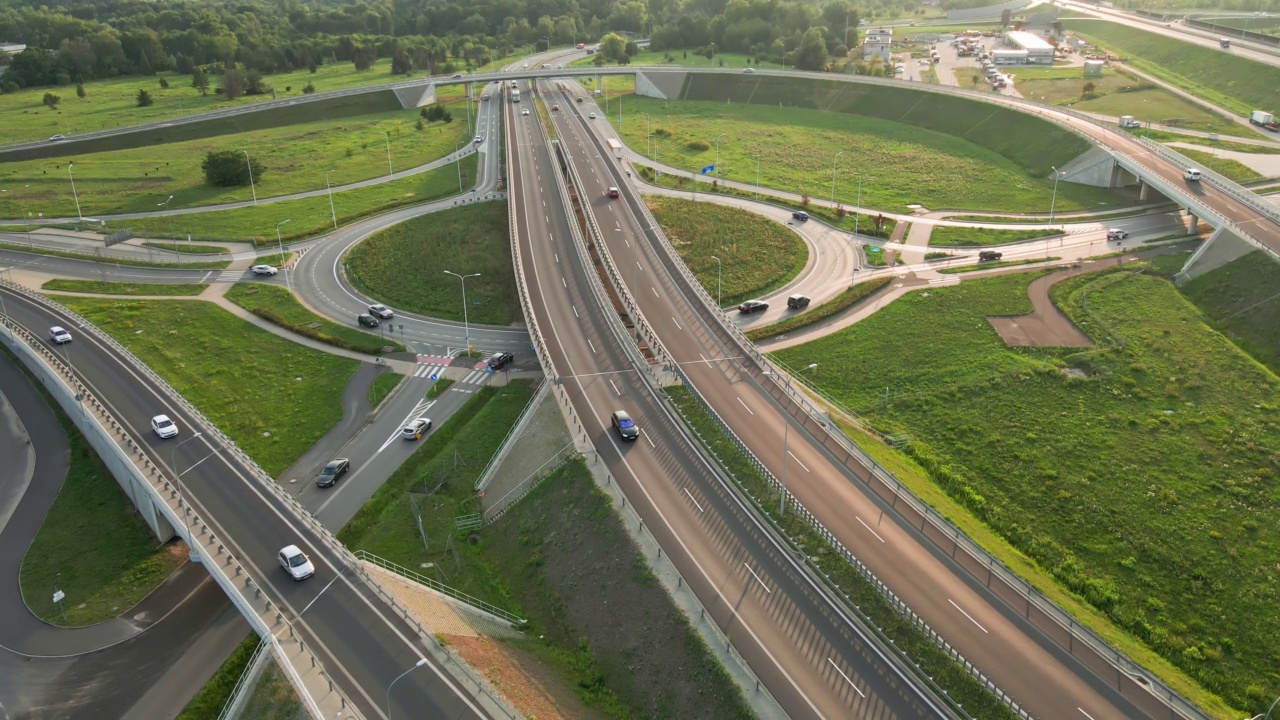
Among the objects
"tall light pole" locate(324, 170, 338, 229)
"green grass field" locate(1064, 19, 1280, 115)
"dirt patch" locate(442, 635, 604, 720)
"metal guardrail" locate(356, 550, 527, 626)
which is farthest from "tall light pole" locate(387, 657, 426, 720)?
"green grass field" locate(1064, 19, 1280, 115)

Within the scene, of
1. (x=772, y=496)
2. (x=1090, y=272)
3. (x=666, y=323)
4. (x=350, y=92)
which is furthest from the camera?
(x=350, y=92)

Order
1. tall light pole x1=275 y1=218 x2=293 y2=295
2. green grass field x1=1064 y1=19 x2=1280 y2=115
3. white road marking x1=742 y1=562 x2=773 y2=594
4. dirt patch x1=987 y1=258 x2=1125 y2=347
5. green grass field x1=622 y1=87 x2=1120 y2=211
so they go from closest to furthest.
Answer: white road marking x1=742 y1=562 x2=773 y2=594
dirt patch x1=987 y1=258 x2=1125 y2=347
tall light pole x1=275 y1=218 x2=293 y2=295
green grass field x1=622 y1=87 x2=1120 y2=211
green grass field x1=1064 y1=19 x2=1280 y2=115

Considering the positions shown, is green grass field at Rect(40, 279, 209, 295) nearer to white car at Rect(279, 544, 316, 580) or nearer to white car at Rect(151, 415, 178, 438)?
white car at Rect(151, 415, 178, 438)

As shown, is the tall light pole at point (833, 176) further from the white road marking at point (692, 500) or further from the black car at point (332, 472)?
the black car at point (332, 472)

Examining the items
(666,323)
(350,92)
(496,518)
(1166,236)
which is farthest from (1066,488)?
(350,92)

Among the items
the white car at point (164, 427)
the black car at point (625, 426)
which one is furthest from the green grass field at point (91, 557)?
the black car at point (625, 426)

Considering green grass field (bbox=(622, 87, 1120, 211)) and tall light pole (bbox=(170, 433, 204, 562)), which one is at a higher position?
green grass field (bbox=(622, 87, 1120, 211))

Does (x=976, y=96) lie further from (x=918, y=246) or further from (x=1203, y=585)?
(x=1203, y=585)

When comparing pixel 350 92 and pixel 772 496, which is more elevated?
pixel 350 92
